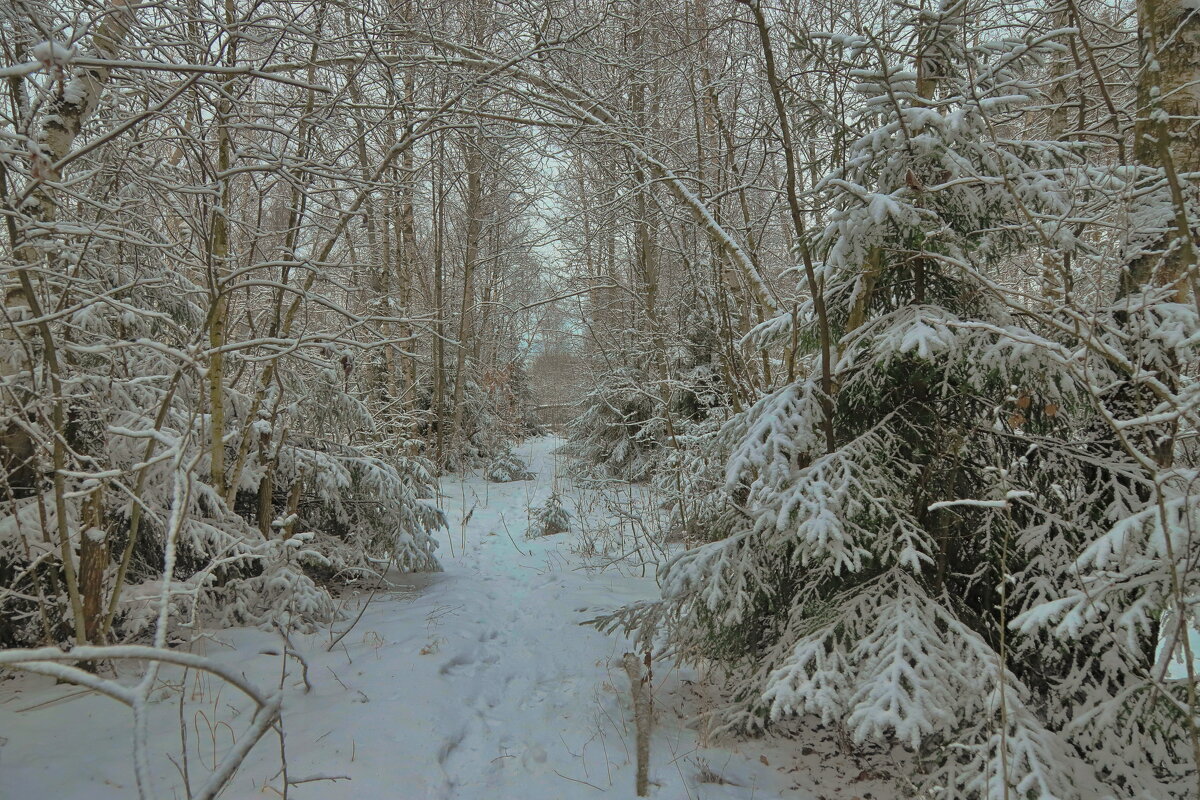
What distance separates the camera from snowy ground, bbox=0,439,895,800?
2381 millimetres

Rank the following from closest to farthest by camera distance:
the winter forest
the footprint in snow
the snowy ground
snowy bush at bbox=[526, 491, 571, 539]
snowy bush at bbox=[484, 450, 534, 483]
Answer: the winter forest → the snowy ground → the footprint in snow → snowy bush at bbox=[526, 491, 571, 539] → snowy bush at bbox=[484, 450, 534, 483]

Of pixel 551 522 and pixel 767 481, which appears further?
pixel 551 522

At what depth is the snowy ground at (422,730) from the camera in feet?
7.81

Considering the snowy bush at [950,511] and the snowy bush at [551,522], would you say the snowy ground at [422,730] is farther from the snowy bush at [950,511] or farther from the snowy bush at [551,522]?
the snowy bush at [551,522]

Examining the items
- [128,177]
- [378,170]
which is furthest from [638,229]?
[128,177]

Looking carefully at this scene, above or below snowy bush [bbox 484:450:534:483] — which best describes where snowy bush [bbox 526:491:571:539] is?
below

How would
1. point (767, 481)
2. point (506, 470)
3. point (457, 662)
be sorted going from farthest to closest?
point (506, 470) → point (457, 662) → point (767, 481)

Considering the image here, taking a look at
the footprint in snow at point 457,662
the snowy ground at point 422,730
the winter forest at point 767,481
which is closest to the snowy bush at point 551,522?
the snowy ground at point 422,730

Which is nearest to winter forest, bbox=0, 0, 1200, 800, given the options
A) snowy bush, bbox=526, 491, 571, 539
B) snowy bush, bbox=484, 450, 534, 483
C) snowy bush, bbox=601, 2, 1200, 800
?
snowy bush, bbox=601, 2, 1200, 800

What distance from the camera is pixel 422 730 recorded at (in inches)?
115

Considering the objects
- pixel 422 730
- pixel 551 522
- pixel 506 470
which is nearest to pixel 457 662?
pixel 422 730

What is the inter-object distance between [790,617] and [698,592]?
1.34ft

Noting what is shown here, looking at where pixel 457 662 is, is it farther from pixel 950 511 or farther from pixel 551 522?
pixel 551 522

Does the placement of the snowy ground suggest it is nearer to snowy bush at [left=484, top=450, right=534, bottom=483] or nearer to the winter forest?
the winter forest
